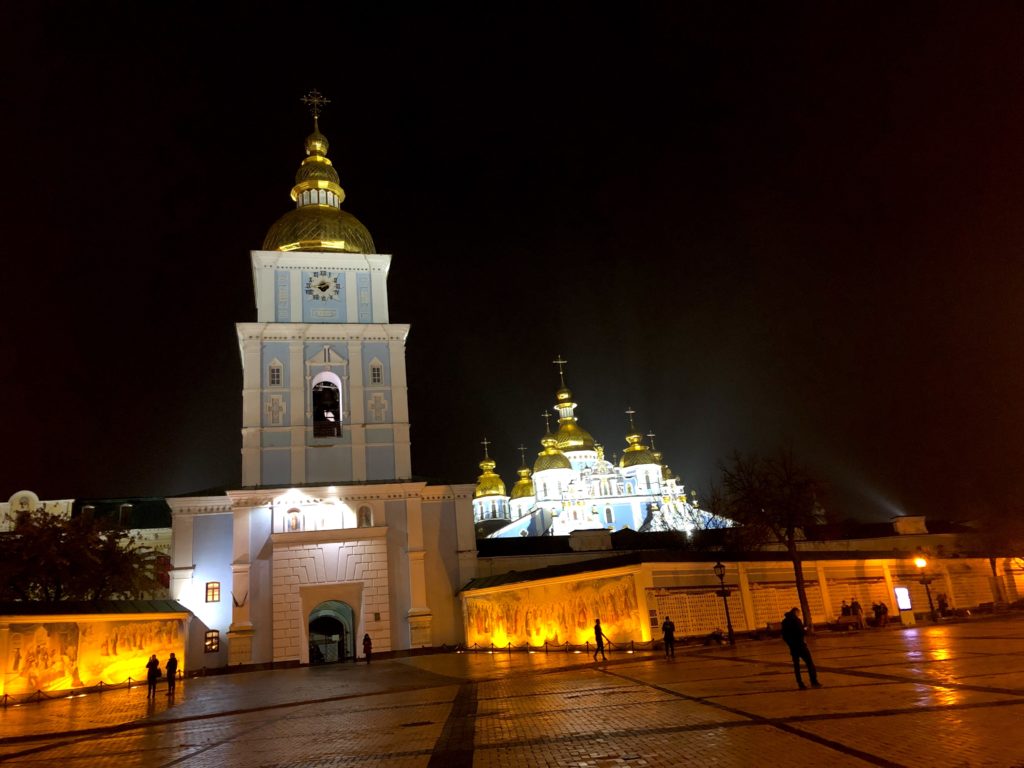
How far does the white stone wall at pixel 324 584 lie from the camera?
32469mm

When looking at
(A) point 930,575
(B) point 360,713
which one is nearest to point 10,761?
(B) point 360,713

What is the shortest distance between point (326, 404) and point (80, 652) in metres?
16.4

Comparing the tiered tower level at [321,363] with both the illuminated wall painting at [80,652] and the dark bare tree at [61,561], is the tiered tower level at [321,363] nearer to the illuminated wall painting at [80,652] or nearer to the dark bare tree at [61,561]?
the dark bare tree at [61,561]

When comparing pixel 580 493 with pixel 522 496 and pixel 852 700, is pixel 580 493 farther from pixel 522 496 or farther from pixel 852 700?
pixel 852 700

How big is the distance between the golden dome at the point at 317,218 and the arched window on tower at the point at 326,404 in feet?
21.2

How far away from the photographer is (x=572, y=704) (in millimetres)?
12773

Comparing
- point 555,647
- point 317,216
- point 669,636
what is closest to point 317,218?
point 317,216

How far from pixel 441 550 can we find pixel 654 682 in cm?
2226

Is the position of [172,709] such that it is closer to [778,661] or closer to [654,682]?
[654,682]

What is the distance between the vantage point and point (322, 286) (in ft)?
125

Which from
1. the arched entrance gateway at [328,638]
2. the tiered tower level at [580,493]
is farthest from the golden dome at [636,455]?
the arched entrance gateway at [328,638]

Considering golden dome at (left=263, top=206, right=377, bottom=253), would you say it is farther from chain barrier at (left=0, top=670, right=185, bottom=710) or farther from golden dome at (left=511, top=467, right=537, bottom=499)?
golden dome at (left=511, top=467, right=537, bottom=499)

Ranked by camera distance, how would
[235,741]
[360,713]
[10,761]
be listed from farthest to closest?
[360,713] → [235,741] → [10,761]

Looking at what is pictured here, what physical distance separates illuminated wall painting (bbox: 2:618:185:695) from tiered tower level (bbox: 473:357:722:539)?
3939 cm
